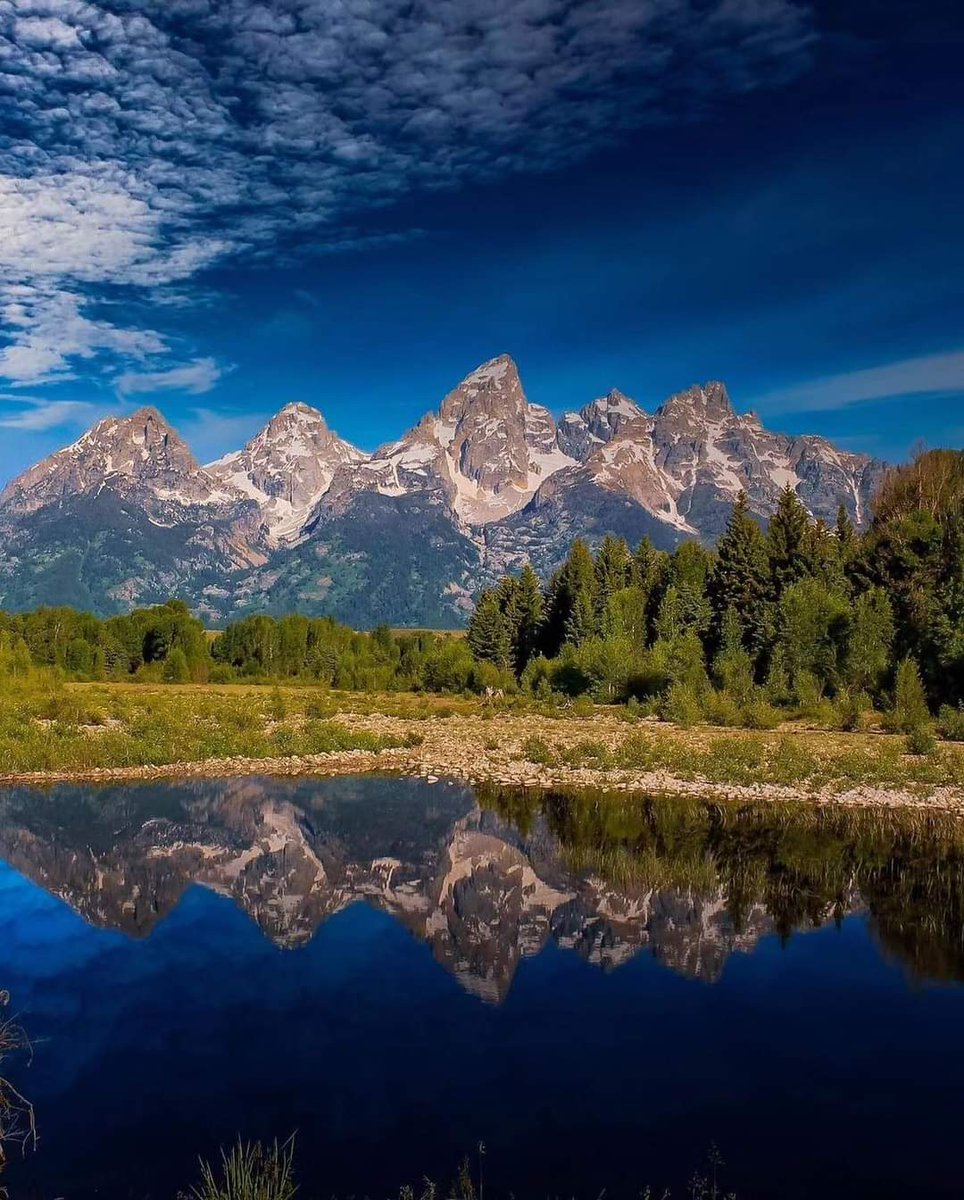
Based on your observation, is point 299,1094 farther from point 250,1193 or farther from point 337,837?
point 337,837

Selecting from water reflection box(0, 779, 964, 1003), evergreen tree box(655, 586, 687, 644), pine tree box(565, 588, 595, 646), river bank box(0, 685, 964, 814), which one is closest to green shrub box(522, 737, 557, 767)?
river bank box(0, 685, 964, 814)

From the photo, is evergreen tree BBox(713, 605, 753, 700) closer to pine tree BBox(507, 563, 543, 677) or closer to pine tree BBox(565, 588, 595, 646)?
pine tree BBox(565, 588, 595, 646)

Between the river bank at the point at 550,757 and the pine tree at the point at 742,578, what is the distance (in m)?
19.5

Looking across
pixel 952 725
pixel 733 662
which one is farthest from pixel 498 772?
pixel 733 662

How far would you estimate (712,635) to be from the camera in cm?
7275

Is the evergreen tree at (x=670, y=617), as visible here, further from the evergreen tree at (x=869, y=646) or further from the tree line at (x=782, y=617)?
the evergreen tree at (x=869, y=646)

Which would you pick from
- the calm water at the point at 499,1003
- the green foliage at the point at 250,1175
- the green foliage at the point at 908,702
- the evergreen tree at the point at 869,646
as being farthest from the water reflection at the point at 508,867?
the evergreen tree at the point at 869,646

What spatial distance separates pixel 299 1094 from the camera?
12.9 metres

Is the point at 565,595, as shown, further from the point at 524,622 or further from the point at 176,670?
the point at 176,670

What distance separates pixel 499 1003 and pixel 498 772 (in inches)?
933

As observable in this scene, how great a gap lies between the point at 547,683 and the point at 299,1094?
194ft

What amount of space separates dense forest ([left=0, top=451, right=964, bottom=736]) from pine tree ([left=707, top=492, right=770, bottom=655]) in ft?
0.45

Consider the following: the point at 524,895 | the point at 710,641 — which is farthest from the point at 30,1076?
the point at 710,641

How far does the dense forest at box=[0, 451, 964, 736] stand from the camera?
5294 cm
